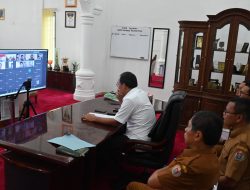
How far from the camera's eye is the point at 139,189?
1578mm

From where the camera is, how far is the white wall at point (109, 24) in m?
5.29

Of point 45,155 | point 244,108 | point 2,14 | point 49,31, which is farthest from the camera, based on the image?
point 2,14

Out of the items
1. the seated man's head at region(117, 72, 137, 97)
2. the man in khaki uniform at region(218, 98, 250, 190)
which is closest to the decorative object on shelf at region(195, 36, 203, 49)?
the seated man's head at region(117, 72, 137, 97)

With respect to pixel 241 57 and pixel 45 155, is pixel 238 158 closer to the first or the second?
pixel 45 155

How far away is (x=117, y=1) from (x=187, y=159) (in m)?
5.28

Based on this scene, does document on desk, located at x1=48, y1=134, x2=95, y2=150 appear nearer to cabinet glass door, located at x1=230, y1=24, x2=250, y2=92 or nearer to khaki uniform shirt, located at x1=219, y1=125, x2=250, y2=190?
khaki uniform shirt, located at x1=219, y1=125, x2=250, y2=190

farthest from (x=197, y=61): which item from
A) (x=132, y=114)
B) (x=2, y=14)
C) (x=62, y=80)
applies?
(x=2, y=14)

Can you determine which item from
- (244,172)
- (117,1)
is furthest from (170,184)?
(117,1)

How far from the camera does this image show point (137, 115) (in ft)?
7.77

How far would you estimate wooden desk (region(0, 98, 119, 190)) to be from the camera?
160 centimetres

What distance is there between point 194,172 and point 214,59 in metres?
3.14

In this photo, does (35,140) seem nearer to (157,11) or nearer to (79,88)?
(79,88)

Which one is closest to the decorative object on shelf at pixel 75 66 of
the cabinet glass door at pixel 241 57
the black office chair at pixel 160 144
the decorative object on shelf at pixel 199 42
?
the decorative object on shelf at pixel 199 42

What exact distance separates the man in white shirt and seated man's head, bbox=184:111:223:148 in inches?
38.4
